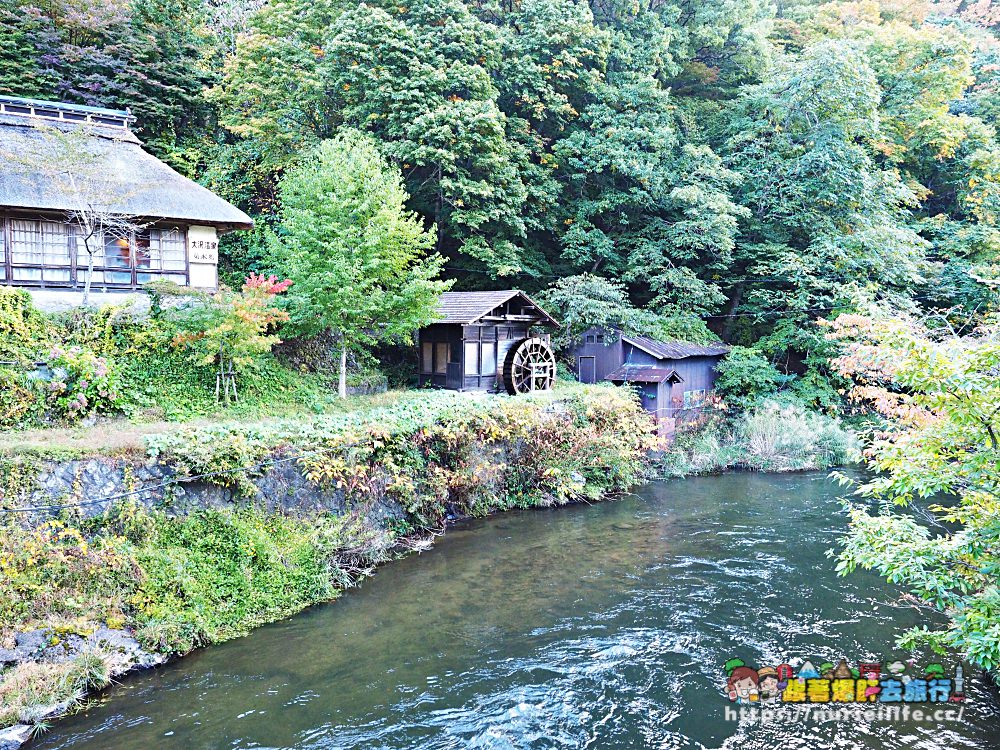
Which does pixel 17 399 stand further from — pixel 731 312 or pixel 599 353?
pixel 731 312

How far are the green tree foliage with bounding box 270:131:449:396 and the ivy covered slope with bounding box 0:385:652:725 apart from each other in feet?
8.67

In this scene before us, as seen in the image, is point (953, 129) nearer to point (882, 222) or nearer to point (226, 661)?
point (882, 222)

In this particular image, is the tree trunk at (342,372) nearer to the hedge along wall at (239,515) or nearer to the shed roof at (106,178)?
the hedge along wall at (239,515)

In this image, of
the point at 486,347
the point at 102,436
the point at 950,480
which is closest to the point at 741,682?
the point at 950,480

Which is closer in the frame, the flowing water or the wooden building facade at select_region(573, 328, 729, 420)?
the flowing water

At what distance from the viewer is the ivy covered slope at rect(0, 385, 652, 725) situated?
9211mm

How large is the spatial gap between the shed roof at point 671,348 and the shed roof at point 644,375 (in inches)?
20.3

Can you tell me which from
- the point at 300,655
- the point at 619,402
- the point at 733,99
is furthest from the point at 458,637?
the point at 733,99

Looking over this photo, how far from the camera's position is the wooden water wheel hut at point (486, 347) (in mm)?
20203

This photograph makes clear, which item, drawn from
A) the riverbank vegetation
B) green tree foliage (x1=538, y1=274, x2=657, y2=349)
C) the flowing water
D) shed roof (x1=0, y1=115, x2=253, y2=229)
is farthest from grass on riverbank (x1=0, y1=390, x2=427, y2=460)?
green tree foliage (x1=538, y1=274, x2=657, y2=349)

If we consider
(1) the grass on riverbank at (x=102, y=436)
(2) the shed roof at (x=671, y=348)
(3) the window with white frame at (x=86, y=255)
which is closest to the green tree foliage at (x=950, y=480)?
(1) the grass on riverbank at (x=102, y=436)

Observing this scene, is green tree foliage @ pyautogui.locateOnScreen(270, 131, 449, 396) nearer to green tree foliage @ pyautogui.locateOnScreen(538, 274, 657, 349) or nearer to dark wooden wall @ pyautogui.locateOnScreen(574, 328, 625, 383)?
green tree foliage @ pyautogui.locateOnScreen(538, 274, 657, 349)

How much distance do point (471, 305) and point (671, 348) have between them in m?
7.42

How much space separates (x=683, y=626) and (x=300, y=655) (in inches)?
237
